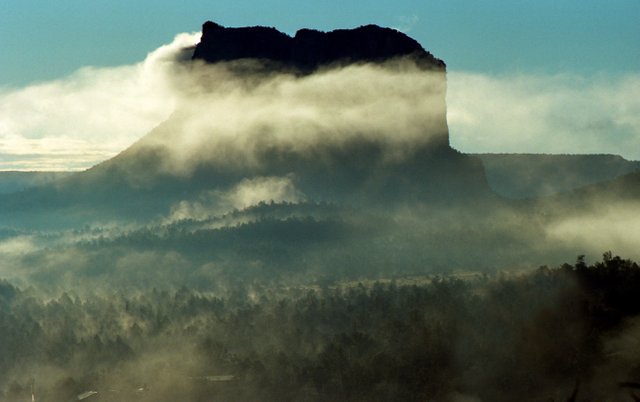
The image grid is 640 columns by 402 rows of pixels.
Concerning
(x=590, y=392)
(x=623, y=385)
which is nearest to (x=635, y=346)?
(x=590, y=392)

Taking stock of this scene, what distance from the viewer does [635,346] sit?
19962 centimetres

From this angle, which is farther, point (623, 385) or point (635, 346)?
point (635, 346)

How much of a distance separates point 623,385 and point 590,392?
603 feet

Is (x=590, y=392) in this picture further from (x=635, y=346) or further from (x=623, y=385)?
(x=623, y=385)

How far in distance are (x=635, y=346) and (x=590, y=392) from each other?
13.8 metres

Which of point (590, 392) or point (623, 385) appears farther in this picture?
point (590, 392)

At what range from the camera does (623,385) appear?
2267cm

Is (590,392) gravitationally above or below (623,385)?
below

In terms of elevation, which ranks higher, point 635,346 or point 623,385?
point 623,385

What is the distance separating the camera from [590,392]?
197 metres

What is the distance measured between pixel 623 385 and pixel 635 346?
188002mm
